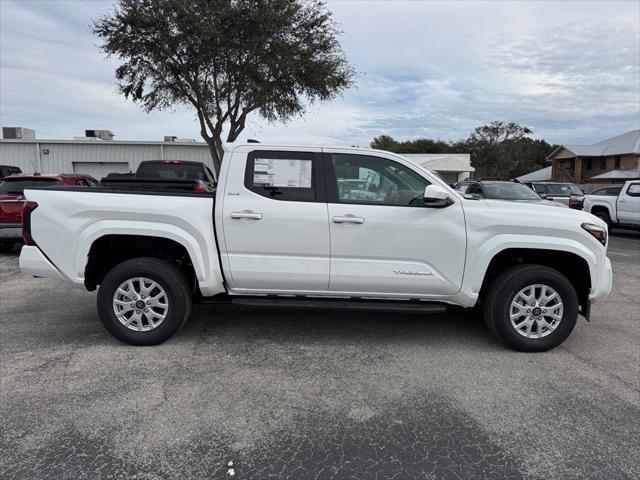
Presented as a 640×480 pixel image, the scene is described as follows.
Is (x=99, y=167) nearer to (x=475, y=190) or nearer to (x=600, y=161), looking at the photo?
(x=475, y=190)

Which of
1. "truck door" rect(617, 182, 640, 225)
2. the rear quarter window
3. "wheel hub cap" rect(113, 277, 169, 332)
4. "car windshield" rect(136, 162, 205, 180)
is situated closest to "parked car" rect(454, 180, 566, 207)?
"truck door" rect(617, 182, 640, 225)

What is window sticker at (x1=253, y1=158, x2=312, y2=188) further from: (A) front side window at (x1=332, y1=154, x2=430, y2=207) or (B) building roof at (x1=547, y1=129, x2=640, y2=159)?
(B) building roof at (x1=547, y1=129, x2=640, y2=159)

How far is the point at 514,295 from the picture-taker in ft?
15.2

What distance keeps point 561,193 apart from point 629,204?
11.9ft

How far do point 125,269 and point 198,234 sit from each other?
77 cm

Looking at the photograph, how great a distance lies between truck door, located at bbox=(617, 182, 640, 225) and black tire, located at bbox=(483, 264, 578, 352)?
→ 1256 centimetres

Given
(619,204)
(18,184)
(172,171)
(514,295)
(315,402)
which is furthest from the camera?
(619,204)

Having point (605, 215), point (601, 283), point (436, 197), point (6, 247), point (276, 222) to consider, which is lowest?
point (6, 247)

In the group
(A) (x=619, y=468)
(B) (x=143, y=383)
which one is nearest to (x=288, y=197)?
(B) (x=143, y=383)

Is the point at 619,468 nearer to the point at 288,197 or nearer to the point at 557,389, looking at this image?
the point at 557,389

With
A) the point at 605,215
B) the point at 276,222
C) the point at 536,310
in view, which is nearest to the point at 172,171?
the point at 276,222

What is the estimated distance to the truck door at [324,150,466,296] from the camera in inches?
179

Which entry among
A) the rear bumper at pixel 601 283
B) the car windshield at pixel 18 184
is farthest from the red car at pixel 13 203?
the rear bumper at pixel 601 283

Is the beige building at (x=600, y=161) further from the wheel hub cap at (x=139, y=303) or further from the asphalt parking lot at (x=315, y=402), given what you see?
the wheel hub cap at (x=139, y=303)
